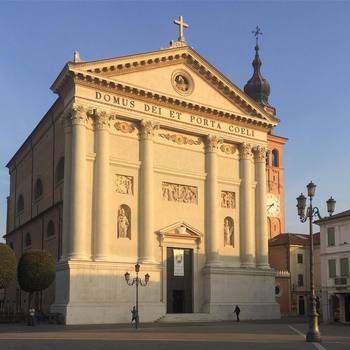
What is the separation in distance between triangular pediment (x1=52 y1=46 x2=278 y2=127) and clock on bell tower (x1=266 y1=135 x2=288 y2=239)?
23.0 m

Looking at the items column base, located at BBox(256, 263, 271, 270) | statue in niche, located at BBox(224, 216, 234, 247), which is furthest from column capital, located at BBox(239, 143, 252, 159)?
column base, located at BBox(256, 263, 271, 270)

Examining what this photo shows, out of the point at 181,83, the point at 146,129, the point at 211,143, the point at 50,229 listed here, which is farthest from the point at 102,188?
the point at 181,83

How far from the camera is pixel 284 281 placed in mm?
58094

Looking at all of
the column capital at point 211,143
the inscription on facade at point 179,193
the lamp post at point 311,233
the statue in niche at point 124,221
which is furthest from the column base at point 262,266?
the lamp post at point 311,233

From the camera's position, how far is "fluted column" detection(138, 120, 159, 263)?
37.7 meters

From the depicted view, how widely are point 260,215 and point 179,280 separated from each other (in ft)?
28.4

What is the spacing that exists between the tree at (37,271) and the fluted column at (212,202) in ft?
38.8

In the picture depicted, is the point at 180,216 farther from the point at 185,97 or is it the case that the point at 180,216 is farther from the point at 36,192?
the point at 36,192

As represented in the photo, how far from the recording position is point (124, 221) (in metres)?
37.7

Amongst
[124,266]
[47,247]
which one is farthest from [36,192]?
[124,266]

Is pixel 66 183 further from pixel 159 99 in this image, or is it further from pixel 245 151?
pixel 245 151

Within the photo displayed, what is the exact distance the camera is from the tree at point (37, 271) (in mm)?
34125

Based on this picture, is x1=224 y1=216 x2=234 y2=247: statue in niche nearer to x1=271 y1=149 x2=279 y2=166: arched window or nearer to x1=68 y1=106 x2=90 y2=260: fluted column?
x1=68 y1=106 x2=90 y2=260: fluted column

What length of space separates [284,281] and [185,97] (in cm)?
2543
